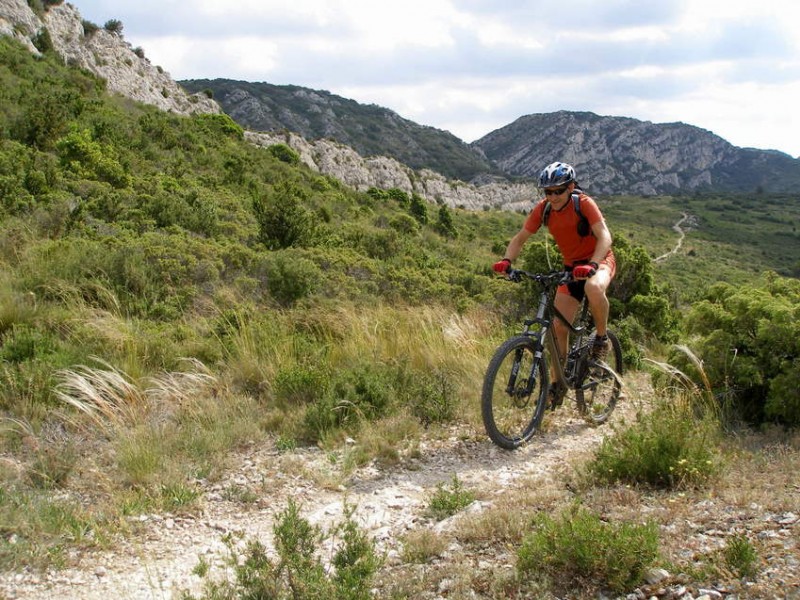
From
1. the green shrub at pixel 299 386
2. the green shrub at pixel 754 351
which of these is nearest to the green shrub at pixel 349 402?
the green shrub at pixel 299 386

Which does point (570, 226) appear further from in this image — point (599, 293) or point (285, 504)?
point (285, 504)

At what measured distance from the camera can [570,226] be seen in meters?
5.18

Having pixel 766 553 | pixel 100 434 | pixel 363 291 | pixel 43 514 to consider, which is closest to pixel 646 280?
pixel 363 291

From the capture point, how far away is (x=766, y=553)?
271 cm

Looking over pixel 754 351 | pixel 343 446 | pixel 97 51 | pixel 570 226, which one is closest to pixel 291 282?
pixel 343 446

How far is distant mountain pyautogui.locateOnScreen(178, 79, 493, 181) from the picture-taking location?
452ft

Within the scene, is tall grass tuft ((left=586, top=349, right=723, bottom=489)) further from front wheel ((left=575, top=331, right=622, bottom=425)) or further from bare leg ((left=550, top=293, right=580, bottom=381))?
front wheel ((left=575, top=331, right=622, bottom=425))

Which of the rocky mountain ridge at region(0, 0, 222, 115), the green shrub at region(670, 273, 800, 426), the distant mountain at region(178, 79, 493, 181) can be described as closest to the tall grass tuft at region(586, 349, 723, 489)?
the green shrub at region(670, 273, 800, 426)

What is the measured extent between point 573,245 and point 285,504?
3309 millimetres

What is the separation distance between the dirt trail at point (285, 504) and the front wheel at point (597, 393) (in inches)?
8.3

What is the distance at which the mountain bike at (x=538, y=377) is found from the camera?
15.7 feet

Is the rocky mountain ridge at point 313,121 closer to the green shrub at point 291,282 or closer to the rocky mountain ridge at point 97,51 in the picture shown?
the rocky mountain ridge at point 97,51

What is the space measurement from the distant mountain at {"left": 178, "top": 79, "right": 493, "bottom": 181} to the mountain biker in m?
131

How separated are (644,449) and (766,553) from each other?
116cm
